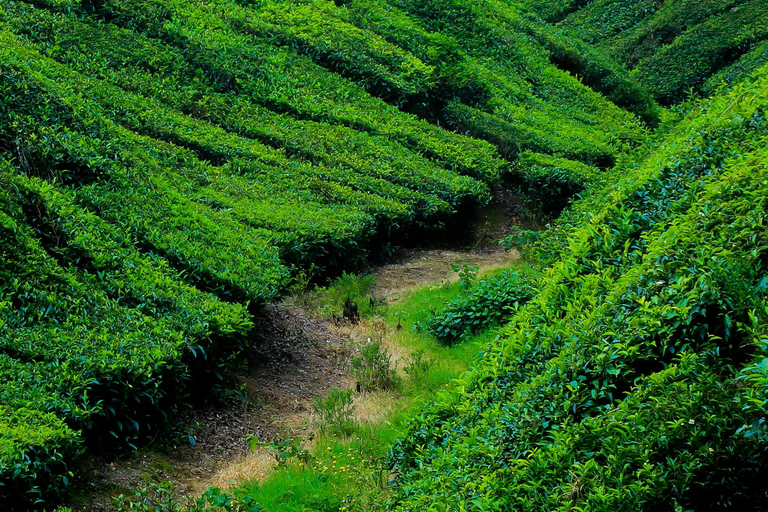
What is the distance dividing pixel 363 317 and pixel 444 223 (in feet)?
14.7

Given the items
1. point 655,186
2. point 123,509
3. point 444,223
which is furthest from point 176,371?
point 444,223

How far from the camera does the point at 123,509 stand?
5.75 meters

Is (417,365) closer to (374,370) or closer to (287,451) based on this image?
(374,370)

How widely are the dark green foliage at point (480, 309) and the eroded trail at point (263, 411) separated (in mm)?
702

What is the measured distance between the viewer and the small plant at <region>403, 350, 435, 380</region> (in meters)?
8.41

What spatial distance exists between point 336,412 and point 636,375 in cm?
365

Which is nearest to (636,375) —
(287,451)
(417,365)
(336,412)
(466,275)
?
(287,451)

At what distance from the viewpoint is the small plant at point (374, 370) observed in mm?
8227

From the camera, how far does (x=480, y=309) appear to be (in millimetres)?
9570

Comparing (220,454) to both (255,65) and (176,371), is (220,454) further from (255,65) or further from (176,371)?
(255,65)

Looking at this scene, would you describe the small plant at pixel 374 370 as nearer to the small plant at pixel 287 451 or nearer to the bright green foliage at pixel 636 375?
the small plant at pixel 287 451

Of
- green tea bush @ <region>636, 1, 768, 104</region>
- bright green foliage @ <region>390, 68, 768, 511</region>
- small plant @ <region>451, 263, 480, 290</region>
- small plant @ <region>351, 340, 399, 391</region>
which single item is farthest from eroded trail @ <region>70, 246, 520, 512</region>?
green tea bush @ <region>636, 1, 768, 104</region>

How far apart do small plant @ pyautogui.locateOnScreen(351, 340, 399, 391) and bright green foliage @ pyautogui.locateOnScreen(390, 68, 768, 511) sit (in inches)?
88.3

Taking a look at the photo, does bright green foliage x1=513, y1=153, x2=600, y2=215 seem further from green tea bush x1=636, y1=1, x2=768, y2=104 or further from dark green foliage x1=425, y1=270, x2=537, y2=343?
green tea bush x1=636, y1=1, x2=768, y2=104
